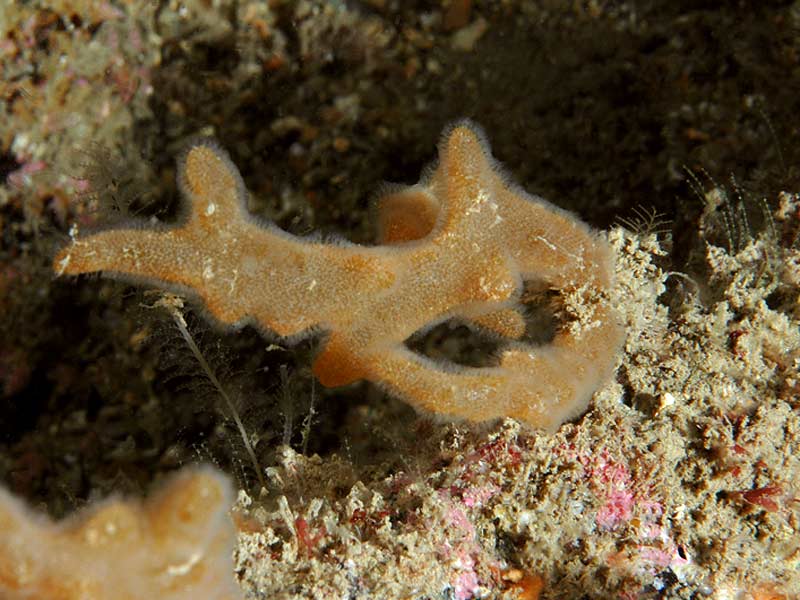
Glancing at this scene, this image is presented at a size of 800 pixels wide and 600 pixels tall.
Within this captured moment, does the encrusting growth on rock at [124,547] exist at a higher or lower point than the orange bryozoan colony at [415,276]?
lower

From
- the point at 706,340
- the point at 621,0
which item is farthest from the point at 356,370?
the point at 621,0

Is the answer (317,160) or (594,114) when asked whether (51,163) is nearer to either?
(317,160)

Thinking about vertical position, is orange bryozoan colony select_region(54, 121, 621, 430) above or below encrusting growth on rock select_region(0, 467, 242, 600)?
above

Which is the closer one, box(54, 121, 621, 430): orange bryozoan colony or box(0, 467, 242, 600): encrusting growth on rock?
box(0, 467, 242, 600): encrusting growth on rock

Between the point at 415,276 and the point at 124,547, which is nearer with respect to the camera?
the point at 124,547

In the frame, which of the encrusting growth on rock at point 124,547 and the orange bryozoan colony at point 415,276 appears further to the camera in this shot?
the orange bryozoan colony at point 415,276
